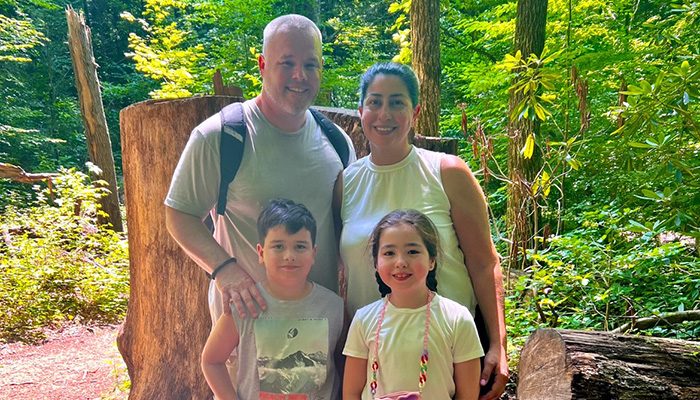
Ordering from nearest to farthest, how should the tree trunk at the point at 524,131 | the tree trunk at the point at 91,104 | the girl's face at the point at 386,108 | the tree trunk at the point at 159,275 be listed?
the girl's face at the point at 386,108 → the tree trunk at the point at 159,275 → the tree trunk at the point at 524,131 → the tree trunk at the point at 91,104

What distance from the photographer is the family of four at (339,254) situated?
161 centimetres

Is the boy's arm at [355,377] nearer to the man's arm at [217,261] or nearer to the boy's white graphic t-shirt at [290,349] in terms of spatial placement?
the boy's white graphic t-shirt at [290,349]

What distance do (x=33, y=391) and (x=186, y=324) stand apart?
309 cm

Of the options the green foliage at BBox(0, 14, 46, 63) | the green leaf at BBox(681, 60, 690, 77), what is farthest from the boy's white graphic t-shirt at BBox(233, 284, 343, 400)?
the green foliage at BBox(0, 14, 46, 63)

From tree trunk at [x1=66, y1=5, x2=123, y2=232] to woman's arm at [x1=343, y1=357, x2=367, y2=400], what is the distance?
849 cm

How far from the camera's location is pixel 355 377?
1646 millimetres

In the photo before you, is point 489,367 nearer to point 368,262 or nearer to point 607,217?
point 368,262

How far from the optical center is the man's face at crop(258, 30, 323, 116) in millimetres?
1811

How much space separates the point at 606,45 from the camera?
21.8ft

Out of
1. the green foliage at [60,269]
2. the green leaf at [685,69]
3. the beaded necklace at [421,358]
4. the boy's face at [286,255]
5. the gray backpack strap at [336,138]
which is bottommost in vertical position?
the green foliage at [60,269]

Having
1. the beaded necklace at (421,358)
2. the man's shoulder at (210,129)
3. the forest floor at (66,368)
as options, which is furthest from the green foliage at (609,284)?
the forest floor at (66,368)

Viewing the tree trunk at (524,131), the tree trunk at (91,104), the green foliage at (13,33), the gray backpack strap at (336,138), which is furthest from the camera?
the green foliage at (13,33)

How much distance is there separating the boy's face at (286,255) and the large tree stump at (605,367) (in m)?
1.03

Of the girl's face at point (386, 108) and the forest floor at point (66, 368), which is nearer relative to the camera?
the girl's face at point (386, 108)
